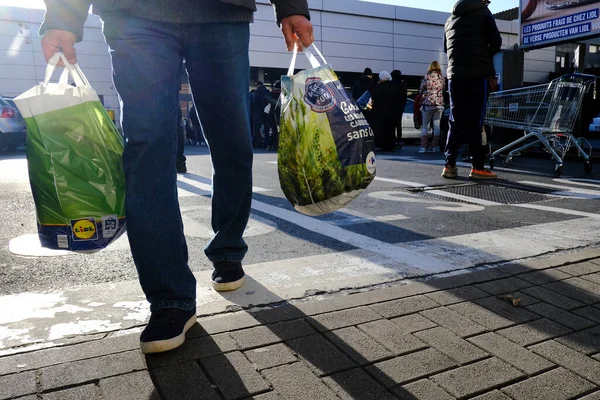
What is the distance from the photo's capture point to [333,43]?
90.6 feet

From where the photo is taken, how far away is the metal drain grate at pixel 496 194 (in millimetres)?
4977

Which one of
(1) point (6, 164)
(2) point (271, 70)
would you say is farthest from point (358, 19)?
(1) point (6, 164)

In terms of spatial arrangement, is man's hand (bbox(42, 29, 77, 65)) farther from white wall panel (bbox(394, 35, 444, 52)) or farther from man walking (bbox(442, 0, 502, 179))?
white wall panel (bbox(394, 35, 444, 52))

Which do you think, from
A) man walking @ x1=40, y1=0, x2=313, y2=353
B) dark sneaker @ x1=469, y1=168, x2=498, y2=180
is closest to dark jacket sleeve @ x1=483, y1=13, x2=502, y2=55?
dark sneaker @ x1=469, y1=168, x2=498, y2=180

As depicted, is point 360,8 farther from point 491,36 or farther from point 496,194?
point 496,194

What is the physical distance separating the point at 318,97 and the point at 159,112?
67cm

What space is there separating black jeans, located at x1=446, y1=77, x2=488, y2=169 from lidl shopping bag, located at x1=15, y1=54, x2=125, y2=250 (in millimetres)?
4944

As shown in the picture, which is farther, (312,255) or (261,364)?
(312,255)

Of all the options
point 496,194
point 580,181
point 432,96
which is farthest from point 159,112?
point 432,96

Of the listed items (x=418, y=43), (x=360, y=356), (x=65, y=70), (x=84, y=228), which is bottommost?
(x=360, y=356)

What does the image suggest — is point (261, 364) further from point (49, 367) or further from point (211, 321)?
point (49, 367)

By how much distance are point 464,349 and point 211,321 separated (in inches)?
36.6

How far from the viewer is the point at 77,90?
1.93 m

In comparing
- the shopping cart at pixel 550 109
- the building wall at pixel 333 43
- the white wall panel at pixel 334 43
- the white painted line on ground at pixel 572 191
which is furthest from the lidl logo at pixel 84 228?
the white wall panel at pixel 334 43
